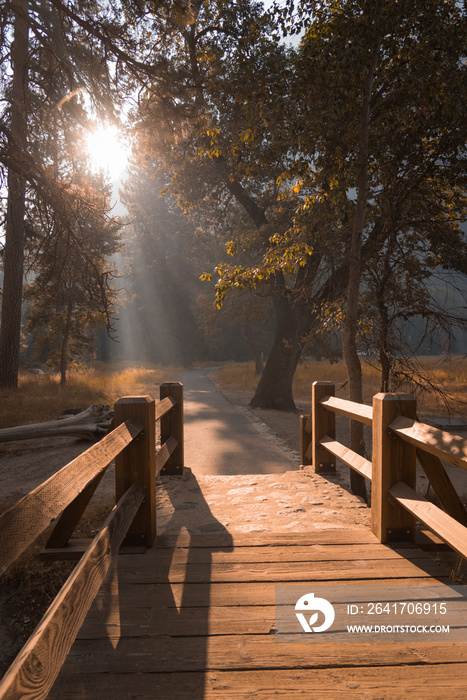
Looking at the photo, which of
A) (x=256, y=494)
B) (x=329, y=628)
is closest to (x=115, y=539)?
(x=329, y=628)

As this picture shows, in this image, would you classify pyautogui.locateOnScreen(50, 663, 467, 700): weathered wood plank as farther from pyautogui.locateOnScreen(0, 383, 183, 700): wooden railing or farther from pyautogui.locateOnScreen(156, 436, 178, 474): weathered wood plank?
pyautogui.locateOnScreen(156, 436, 178, 474): weathered wood plank

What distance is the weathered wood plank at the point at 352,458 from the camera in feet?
12.9

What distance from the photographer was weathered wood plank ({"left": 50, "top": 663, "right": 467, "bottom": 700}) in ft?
6.41

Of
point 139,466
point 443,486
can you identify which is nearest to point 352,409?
point 443,486

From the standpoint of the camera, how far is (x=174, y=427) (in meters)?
6.06

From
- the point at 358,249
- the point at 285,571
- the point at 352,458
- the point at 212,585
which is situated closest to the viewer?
the point at 212,585

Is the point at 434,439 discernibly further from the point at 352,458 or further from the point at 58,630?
the point at 58,630

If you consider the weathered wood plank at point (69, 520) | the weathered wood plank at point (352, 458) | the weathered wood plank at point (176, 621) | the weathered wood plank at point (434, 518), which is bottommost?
the weathered wood plank at point (176, 621)

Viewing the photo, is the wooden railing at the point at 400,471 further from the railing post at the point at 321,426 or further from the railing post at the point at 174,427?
the railing post at the point at 174,427

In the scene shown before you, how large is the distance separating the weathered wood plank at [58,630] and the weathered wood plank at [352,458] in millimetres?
2255

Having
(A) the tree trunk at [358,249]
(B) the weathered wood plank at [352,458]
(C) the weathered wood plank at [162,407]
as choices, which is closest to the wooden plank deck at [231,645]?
(B) the weathered wood plank at [352,458]

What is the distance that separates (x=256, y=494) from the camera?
16.8 ft

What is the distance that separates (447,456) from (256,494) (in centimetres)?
301

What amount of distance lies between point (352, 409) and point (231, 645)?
260 centimetres
